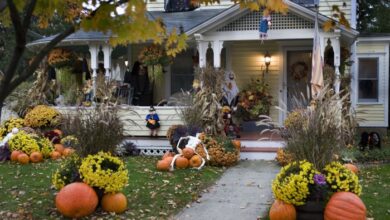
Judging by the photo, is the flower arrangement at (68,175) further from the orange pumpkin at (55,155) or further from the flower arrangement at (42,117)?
the flower arrangement at (42,117)

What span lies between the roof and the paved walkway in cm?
470

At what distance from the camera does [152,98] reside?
1506 centimetres

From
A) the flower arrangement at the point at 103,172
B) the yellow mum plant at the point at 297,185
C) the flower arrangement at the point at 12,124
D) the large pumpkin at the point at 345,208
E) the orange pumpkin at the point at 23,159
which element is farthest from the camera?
the flower arrangement at the point at 12,124

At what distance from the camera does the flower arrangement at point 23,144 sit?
10.9 metres

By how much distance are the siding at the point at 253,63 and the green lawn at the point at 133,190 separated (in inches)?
206

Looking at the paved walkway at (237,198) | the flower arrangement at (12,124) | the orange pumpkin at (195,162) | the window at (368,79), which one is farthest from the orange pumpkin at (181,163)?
the window at (368,79)

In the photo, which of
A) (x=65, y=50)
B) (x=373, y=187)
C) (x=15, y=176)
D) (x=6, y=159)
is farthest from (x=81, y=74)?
(x=373, y=187)

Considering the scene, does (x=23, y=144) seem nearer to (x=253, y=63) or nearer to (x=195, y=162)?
(x=195, y=162)

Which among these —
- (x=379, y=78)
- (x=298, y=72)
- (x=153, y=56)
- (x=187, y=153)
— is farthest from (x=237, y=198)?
(x=379, y=78)

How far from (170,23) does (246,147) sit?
497 cm

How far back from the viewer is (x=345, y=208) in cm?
583

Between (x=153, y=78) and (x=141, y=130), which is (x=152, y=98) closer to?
(x=153, y=78)

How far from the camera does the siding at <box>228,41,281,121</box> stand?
14852 mm

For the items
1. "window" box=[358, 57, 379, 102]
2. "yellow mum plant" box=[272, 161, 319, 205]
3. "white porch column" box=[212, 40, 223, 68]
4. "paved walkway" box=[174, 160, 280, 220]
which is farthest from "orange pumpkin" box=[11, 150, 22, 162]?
Result: "window" box=[358, 57, 379, 102]
